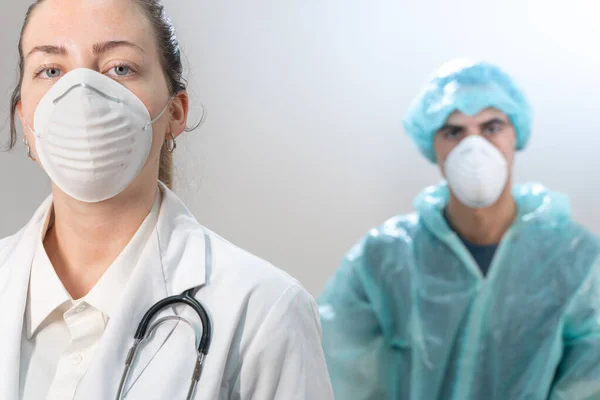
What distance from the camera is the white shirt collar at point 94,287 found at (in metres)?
1.01

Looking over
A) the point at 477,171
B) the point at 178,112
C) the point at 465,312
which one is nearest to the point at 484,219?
the point at 477,171

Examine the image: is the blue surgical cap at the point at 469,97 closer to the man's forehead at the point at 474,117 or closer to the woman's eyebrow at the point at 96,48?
the man's forehead at the point at 474,117

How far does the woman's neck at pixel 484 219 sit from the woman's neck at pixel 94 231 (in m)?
1.39

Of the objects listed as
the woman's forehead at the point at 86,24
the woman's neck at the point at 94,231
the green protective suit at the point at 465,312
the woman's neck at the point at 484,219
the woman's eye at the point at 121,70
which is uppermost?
the woman's forehead at the point at 86,24

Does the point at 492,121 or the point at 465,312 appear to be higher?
the point at 492,121

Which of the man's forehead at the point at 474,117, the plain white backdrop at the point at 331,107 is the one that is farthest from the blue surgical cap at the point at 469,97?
the plain white backdrop at the point at 331,107

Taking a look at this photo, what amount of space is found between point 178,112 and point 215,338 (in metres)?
0.33

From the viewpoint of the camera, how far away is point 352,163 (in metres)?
2.47

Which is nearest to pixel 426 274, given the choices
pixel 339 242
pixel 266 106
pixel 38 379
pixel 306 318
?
pixel 339 242

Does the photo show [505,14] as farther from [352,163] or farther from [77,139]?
[77,139]

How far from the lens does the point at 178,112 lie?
113 cm

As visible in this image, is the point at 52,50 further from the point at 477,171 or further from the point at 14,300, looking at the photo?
the point at 477,171

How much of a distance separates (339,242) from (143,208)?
4.73ft

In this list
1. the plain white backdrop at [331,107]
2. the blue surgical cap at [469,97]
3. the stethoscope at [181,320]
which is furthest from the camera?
the plain white backdrop at [331,107]
